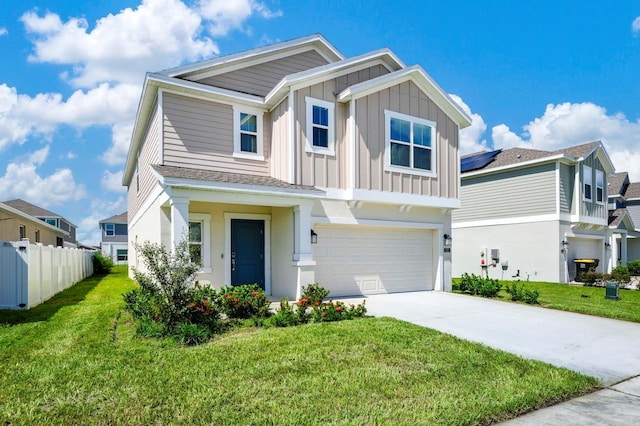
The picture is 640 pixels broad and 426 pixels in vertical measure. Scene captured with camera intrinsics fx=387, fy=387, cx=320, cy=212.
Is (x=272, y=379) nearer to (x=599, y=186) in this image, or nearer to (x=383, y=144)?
(x=383, y=144)

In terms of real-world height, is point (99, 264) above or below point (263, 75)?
below

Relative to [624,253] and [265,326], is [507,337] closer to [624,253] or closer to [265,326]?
[265,326]

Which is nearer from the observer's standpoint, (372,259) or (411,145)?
(372,259)

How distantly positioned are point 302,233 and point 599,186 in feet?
59.9

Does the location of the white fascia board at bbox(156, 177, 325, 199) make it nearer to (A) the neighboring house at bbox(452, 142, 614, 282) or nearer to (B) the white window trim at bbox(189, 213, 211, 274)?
(B) the white window trim at bbox(189, 213, 211, 274)

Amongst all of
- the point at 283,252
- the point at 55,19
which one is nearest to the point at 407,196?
the point at 283,252

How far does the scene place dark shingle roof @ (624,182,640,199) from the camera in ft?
101

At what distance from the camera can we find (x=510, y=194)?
19281 millimetres

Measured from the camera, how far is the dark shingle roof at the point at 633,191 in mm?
30837

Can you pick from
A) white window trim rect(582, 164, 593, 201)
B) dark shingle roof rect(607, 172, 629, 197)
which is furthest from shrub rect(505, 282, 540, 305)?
dark shingle roof rect(607, 172, 629, 197)

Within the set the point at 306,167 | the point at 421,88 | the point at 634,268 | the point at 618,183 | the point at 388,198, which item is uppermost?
the point at 421,88

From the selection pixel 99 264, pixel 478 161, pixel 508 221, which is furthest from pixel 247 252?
pixel 478 161

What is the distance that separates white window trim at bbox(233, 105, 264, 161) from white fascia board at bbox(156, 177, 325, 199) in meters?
2.16

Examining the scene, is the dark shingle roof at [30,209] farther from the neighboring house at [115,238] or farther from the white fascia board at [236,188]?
the white fascia board at [236,188]
